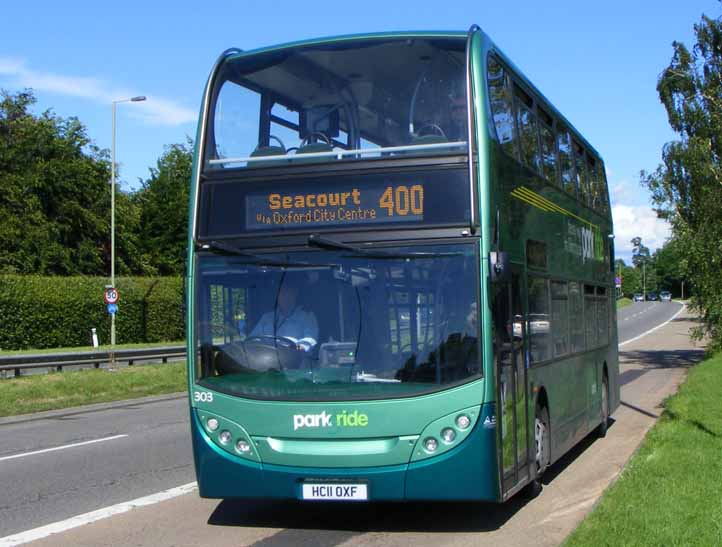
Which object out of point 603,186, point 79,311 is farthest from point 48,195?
point 603,186

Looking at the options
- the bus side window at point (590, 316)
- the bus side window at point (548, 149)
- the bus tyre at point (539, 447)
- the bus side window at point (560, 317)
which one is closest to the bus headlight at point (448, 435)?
the bus tyre at point (539, 447)

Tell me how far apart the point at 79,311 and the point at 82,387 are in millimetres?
20567

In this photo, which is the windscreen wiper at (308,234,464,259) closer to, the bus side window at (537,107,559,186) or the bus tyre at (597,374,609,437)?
the bus side window at (537,107,559,186)

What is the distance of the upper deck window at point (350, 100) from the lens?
8367 mm

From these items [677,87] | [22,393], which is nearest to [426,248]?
[22,393]

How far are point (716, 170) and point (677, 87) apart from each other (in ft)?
22.0

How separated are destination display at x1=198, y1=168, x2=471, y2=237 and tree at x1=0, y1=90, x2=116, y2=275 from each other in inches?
1948

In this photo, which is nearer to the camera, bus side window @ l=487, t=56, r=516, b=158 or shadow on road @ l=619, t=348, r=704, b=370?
bus side window @ l=487, t=56, r=516, b=158

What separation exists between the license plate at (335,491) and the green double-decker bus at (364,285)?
0.01m

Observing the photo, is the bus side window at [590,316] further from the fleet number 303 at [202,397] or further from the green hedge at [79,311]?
the green hedge at [79,311]

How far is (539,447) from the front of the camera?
9945 mm

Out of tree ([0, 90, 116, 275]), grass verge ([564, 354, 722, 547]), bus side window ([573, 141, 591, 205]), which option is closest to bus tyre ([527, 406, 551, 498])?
grass verge ([564, 354, 722, 547])

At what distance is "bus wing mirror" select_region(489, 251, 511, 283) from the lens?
311 inches

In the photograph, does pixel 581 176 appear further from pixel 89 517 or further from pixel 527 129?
pixel 89 517
